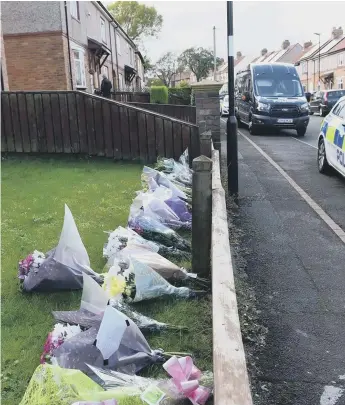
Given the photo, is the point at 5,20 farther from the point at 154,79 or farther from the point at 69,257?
the point at 154,79

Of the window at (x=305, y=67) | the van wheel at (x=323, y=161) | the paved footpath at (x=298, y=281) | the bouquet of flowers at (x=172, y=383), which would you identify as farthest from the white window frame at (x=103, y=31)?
the window at (x=305, y=67)

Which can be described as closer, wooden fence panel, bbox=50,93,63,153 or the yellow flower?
the yellow flower

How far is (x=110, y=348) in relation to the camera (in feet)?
8.18

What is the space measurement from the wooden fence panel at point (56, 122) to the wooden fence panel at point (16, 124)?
0.83 m

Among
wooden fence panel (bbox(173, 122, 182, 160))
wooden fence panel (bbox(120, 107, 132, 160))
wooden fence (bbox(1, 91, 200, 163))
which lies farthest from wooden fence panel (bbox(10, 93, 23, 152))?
wooden fence panel (bbox(173, 122, 182, 160))

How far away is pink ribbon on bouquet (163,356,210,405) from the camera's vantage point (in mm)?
2199

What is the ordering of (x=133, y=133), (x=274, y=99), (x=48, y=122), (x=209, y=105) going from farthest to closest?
(x=274, y=99), (x=48, y=122), (x=133, y=133), (x=209, y=105)

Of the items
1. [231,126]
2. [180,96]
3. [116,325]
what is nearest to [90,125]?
[231,126]

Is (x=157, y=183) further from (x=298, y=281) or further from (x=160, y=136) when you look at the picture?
(x=160, y=136)

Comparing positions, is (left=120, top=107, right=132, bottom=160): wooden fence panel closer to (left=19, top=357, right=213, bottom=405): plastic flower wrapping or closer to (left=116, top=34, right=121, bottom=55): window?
(left=19, top=357, right=213, bottom=405): plastic flower wrapping

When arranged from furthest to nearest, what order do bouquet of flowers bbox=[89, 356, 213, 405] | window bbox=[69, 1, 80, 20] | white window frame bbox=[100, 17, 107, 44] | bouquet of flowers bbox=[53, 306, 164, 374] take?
white window frame bbox=[100, 17, 107, 44] < window bbox=[69, 1, 80, 20] < bouquet of flowers bbox=[53, 306, 164, 374] < bouquet of flowers bbox=[89, 356, 213, 405]

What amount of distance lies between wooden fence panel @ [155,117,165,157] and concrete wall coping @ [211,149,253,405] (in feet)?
20.9

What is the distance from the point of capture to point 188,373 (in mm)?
2320

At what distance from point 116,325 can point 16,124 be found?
28.6 feet
